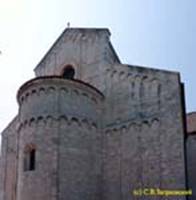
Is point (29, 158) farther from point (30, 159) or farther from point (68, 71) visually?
point (68, 71)

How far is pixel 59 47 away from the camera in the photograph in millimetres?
17969

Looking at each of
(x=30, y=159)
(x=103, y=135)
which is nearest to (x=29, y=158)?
(x=30, y=159)

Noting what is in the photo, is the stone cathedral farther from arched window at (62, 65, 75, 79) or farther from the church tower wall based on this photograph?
arched window at (62, 65, 75, 79)

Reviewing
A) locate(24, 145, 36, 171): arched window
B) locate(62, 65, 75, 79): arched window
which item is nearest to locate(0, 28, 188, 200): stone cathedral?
locate(24, 145, 36, 171): arched window

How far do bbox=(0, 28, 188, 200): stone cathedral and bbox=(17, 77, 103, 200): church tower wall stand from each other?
0.10ft

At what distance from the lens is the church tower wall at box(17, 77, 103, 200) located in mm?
13445

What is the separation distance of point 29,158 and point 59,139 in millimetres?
1148

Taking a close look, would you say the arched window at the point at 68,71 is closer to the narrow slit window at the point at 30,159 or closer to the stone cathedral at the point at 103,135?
the stone cathedral at the point at 103,135

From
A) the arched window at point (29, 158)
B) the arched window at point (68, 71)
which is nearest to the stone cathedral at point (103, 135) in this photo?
the arched window at point (29, 158)

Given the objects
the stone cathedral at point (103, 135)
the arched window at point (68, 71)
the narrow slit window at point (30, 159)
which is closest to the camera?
the stone cathedral at point (103, 135)

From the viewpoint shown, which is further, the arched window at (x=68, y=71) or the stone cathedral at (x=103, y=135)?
the arched window at (x=68, y=71)

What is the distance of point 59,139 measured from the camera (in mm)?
13859

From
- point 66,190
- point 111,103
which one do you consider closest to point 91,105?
point 111,103

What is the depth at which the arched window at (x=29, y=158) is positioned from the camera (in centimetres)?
1393
